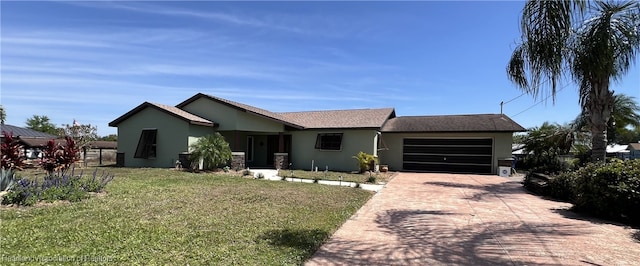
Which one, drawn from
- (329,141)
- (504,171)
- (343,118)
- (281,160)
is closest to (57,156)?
(281,160)

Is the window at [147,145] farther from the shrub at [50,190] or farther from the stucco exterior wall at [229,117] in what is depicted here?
the shrub at [50,190]

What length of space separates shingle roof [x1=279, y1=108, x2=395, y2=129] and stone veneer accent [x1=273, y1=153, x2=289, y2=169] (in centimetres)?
242

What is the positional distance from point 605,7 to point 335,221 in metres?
9.89

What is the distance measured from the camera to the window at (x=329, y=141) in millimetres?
20969

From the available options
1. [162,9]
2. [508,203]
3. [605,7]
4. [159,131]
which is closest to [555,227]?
[508,203]

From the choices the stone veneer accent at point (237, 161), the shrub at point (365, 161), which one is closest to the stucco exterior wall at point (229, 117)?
the stone veneer accent at point (237, 161)

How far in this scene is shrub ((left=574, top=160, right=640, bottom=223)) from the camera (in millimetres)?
7684

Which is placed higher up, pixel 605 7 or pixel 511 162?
pixel 605 7

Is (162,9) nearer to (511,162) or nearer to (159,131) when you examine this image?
(159,131)

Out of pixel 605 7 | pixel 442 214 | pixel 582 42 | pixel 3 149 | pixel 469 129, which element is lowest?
pixel 442 214

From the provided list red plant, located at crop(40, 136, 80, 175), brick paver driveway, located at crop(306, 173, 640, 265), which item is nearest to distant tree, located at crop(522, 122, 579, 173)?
brick paver driveway, located at crop(306, 173, 640, 265)

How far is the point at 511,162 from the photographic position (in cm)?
2023

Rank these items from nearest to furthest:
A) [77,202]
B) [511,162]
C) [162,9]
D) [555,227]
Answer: [555,227] < [77,202] < [162,9] < [511,162]

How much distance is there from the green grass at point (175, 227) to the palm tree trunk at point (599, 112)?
28.1 feet
